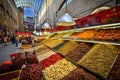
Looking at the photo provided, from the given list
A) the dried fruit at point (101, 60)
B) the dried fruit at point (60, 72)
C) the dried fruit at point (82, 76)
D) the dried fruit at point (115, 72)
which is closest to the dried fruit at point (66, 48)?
the dried fruit at point (60, 72)

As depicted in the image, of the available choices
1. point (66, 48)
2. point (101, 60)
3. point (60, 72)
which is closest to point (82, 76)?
point (101, 60)

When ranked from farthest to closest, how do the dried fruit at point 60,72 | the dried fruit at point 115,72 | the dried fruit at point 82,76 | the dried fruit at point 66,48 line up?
the dried fruit at point 66,48, the dried fruit at point 60,72, the dried fruit at point 82,76, the dried fruit at point 115,72

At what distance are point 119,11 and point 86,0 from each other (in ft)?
11.7

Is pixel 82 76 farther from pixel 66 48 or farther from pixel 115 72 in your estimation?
pixel 66 48

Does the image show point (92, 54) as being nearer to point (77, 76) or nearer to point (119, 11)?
point (77, 76)

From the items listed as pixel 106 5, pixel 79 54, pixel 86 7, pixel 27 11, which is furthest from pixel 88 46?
pixel 27 11

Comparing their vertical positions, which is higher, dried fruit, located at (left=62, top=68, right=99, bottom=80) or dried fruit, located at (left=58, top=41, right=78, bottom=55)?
dried fruit, located at (left=58, top=41, right=78, bottom=55)

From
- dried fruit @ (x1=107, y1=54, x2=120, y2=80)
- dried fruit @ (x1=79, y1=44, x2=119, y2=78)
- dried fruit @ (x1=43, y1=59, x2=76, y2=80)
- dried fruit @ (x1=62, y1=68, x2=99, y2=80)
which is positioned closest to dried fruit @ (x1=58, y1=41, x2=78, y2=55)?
dried fruit @ (x1=43, y1=59, x2=76, y2=80)

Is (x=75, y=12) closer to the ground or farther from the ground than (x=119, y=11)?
farther from the ground

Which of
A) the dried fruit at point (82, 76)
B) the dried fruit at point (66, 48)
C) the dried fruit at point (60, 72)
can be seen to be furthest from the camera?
the dried fruit at point (66, 48)

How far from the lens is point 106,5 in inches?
171

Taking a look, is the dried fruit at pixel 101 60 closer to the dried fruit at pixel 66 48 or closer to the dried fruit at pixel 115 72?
the dried fruit at pixel 115 72

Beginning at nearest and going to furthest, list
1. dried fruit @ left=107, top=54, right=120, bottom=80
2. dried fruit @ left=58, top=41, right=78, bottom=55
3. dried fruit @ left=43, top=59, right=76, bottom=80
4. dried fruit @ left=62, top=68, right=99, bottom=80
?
dried fruit @ left=107, top=54, right=120, bottom=80, dried fruit @ left=62, top=68, right=99, bottom=80, dried fruit @ left=43, top=59, right=76, bottom=80, dried fruit @ left=58, top=41, right=78, bottom=55

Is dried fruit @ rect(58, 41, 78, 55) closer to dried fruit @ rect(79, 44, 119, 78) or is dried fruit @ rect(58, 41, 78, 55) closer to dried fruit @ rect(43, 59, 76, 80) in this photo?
dried fruit @ rect(43, 59, 76, 80)
